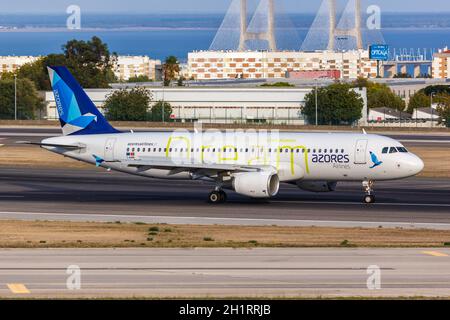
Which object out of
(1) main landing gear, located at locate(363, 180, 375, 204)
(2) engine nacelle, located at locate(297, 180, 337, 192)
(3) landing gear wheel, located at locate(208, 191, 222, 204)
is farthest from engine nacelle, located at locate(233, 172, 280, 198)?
(1) main landing gear, located at locate(363, 180, 375, 204)

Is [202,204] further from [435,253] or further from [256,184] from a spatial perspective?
[435,253]

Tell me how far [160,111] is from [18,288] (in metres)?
107

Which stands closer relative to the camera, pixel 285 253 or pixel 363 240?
pixel 285 253

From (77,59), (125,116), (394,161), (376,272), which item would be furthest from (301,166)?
(77,59)

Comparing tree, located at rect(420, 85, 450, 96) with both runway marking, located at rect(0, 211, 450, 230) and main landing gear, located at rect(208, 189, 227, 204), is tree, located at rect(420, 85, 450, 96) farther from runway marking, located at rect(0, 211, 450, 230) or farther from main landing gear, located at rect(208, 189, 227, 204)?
runway marking, located at rect(0, 211, 450, 230)

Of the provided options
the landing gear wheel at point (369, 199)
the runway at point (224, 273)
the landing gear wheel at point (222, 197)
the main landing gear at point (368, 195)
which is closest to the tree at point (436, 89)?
the main landing gear at point (368, 195)

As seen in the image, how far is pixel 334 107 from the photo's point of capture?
136 m

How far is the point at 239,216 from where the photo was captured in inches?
1927

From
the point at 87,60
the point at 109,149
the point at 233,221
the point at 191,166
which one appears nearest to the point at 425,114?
the point at 87,60

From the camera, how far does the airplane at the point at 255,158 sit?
52938 millimetres

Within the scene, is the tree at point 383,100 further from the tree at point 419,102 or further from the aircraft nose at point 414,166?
the aircraft nose at point 414,166

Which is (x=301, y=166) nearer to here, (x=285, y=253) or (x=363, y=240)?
(x=363, y=240)

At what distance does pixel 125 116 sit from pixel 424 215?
86.6 meters

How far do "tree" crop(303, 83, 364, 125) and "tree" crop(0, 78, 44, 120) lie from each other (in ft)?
127
